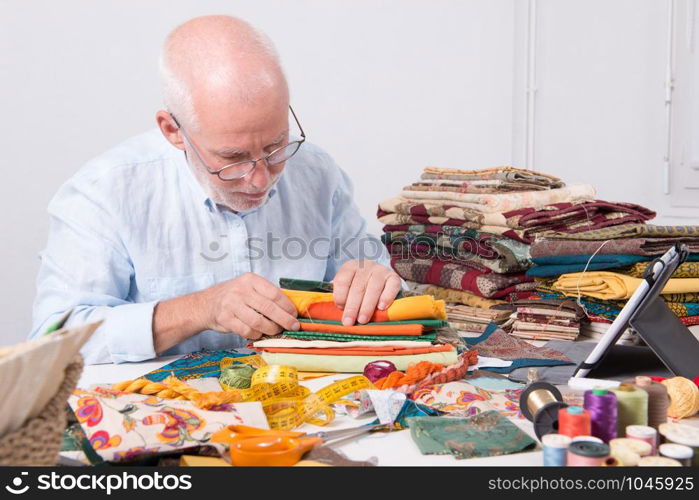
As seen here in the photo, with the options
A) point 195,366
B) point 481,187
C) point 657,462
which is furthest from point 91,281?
point 657,462

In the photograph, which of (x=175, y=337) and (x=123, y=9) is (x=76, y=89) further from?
(x=175, y=337)

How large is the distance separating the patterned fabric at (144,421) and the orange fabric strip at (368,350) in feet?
1.26

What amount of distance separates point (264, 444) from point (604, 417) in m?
0.47

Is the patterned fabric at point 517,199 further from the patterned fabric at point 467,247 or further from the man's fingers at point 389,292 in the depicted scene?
the man's fingers at point 389,292

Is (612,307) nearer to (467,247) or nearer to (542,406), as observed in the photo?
(467,247)

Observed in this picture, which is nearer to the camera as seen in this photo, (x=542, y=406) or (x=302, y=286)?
(x=542, y=406)

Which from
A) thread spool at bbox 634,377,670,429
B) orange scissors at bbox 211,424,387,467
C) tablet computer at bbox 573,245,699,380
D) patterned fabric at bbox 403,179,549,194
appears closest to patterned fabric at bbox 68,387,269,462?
orange scissors at bbox 211,424,387,467

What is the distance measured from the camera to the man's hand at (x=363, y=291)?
5.69 ft

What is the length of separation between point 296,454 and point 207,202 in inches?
48.6

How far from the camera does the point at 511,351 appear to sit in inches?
72.5

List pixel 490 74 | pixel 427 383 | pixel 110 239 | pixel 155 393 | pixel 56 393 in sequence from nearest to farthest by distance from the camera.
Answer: pixel 56 393 < pixel 155 393 < pixel 427 383 < pixel 110 239 < pixel 490 74

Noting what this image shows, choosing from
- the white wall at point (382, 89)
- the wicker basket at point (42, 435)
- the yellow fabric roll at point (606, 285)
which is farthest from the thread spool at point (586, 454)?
the white wall at point (382, 89)

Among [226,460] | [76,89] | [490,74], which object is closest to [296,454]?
[226,460]

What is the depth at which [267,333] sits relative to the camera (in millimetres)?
1736
